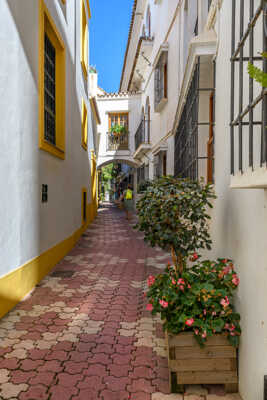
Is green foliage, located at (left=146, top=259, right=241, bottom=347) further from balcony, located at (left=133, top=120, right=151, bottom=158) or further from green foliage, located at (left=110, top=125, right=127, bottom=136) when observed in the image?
green foliage, located at (left=110, top=125, right=127, bottom=136)

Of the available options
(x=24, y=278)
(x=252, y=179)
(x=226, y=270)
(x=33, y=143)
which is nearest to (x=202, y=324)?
(x=226, y=270)

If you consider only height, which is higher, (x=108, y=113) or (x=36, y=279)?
(x=108, y=113)

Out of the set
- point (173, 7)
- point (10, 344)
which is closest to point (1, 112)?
point (10, 344)

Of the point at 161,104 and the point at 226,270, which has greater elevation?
the point at 161,104

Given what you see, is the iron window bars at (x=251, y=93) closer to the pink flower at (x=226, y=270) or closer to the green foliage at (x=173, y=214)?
the pink flower at (x=226, y=270)

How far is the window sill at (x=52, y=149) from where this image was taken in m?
5.36

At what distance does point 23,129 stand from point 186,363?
140 inches

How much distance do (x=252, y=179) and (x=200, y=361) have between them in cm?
155

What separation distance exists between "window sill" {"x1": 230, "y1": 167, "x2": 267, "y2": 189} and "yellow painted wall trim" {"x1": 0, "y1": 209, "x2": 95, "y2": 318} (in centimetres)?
298

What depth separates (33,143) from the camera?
16.1ft

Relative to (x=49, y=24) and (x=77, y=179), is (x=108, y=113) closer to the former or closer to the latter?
(x=77, y=179)

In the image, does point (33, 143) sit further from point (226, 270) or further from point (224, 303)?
point (224, 303)

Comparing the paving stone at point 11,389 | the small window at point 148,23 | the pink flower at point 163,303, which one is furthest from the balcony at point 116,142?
the paving stone at point 11,389

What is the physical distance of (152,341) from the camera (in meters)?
3.34
